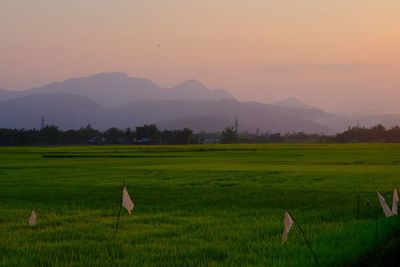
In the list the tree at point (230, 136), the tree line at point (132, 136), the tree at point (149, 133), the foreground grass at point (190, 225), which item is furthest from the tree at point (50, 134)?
the foreground grass at point (190, 225)

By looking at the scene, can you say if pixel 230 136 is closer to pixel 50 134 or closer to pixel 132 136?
pixel 132 136

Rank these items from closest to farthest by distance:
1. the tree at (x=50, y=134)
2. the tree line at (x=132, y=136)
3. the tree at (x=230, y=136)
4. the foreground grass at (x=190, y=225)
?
1. the foreground grass at (x=190, y=225)
2. the tree line at (x=132, y=136)
3. the tree at (x=50, y=134)
4. the tree at (x=230, y=136)

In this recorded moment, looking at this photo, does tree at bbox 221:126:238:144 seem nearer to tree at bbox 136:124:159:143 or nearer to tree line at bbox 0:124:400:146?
tree line at bbox 0:124:400:146

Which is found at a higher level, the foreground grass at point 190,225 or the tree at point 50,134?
the tree at point 50,134

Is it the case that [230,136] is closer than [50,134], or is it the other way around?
[50,134]

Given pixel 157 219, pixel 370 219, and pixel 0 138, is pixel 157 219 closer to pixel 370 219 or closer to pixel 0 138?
pixel 370 219

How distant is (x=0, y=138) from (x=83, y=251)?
9217 centimetres

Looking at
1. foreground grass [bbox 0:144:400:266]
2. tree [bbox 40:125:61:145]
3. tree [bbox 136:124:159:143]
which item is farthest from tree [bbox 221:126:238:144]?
foreground grass [bbox 0:144:400:266]

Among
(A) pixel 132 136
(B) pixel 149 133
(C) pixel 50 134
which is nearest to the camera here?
(C) pixel 50 134

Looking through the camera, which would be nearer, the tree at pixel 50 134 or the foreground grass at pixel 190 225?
the foreground grass at pixel 190 225

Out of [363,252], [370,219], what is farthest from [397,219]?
[363,252]

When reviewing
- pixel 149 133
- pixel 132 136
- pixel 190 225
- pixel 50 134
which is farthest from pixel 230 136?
pixel 190 225

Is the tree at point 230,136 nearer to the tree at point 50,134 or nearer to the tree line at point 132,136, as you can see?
the tree line at point 132,136

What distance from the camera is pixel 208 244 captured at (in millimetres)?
8336
